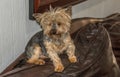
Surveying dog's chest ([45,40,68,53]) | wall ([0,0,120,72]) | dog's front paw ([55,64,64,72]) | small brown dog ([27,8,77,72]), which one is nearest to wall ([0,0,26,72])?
wall ([0,0,120,72])

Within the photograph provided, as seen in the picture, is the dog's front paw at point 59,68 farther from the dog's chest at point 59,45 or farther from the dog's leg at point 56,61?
the dog's chest at point 59,45

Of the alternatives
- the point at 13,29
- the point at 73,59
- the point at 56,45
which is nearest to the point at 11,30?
the point at 13,29

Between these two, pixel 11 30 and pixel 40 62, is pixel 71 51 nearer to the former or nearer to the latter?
pixel 40 62

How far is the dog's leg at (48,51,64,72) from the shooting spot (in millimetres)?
1624

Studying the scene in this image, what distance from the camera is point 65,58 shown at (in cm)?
180

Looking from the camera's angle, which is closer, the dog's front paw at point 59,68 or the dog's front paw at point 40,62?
the dog's front paw at point 59,68

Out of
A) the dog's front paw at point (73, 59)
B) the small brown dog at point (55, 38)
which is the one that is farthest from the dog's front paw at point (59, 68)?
the dog's front paw at point (73, 59)

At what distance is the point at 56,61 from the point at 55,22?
221 mm

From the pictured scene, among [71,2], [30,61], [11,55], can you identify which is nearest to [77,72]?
[30,61]

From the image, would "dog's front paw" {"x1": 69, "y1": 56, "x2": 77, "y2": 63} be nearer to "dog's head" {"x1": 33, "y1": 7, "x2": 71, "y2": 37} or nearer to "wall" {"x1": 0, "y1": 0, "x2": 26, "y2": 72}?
"dog's head" {"x1": 33, "y1": 7, "x2": 71, "y2": 37}

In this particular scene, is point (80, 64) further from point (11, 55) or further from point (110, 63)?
point (11, 55)

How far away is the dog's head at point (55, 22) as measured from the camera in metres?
1.64

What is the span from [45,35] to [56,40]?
0.07 meters

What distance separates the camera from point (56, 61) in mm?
1680
